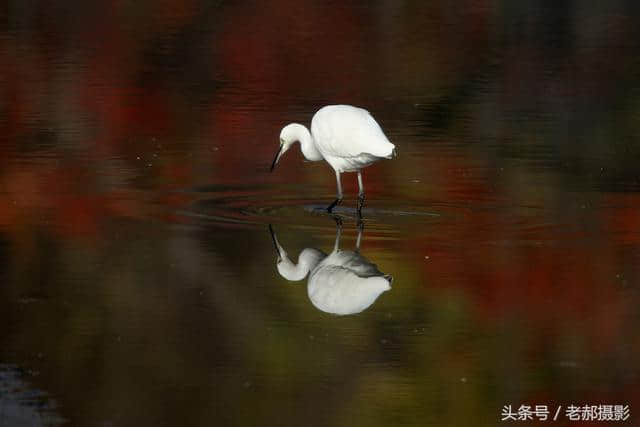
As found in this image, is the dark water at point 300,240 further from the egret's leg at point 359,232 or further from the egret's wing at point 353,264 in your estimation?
the egret's wing at point 353,264

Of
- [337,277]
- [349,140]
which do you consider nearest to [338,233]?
[349,140]

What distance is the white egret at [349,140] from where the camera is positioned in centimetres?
1098

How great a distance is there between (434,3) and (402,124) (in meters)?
14.7

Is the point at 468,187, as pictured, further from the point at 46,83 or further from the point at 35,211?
the point at 46,83

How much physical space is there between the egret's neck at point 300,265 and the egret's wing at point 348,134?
151 cm

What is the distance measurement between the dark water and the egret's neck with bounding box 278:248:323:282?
83mm

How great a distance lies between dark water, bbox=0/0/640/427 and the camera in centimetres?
680

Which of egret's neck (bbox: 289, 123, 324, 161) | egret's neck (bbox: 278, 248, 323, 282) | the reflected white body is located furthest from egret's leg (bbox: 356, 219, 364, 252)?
egret's neck (bbox: 289, 123, 324, 161)

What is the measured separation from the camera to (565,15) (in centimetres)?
2780

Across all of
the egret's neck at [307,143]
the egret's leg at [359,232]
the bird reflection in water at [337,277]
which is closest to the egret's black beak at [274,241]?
the bird reflection in water at [337,277]

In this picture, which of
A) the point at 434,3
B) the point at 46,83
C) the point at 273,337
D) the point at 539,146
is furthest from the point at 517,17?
the point at 273,337

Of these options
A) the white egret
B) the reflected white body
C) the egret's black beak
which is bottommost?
the reflected white body

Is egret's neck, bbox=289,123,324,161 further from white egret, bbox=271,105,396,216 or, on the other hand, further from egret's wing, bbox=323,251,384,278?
egret's wing, bbox=323,251,384,278

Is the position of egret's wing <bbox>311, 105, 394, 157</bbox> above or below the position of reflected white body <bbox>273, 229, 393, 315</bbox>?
above
